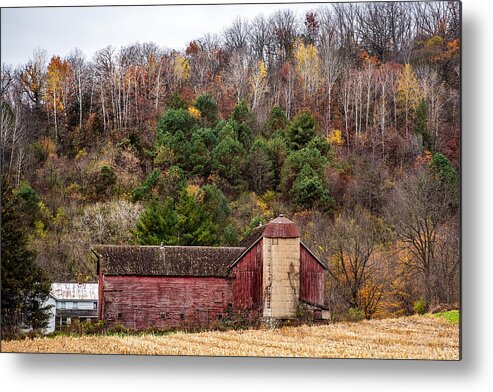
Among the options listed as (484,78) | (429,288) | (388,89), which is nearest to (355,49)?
(388,89)

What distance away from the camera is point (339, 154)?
15.9 m

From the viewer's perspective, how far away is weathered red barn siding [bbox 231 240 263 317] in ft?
52.5

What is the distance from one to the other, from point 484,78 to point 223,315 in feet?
16.0

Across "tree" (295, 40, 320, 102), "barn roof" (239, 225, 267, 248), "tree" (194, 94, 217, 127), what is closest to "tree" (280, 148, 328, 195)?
"barn roof" (239, 225, 267, 248)

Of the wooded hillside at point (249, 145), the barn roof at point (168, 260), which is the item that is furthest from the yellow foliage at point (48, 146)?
the barn roof at point (168, 260)

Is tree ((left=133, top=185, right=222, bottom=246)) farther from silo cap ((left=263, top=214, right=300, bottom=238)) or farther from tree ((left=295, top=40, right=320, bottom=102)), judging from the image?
tree ((left=295, top=40, right=320, bottom=102))

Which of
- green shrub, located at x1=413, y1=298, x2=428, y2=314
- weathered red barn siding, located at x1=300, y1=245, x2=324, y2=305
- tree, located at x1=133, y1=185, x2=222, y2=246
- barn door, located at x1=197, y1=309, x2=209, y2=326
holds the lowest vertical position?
barn door, located at x1=197, y1=309, x2=209, y2=326

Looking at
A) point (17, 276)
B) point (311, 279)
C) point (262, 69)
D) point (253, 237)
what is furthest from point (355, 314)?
point (17, 276)

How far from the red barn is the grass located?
72.3 inches

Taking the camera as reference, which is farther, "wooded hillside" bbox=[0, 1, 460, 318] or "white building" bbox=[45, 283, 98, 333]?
"white building" bbox=[45, 283, 98, 333]

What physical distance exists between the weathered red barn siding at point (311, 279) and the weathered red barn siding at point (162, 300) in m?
1.08

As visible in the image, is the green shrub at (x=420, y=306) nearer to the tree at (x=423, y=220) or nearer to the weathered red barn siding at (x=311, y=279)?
the tree at (x=423, y=220)

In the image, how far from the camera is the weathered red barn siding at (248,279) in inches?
631

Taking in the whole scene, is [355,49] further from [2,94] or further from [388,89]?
[2,94]
